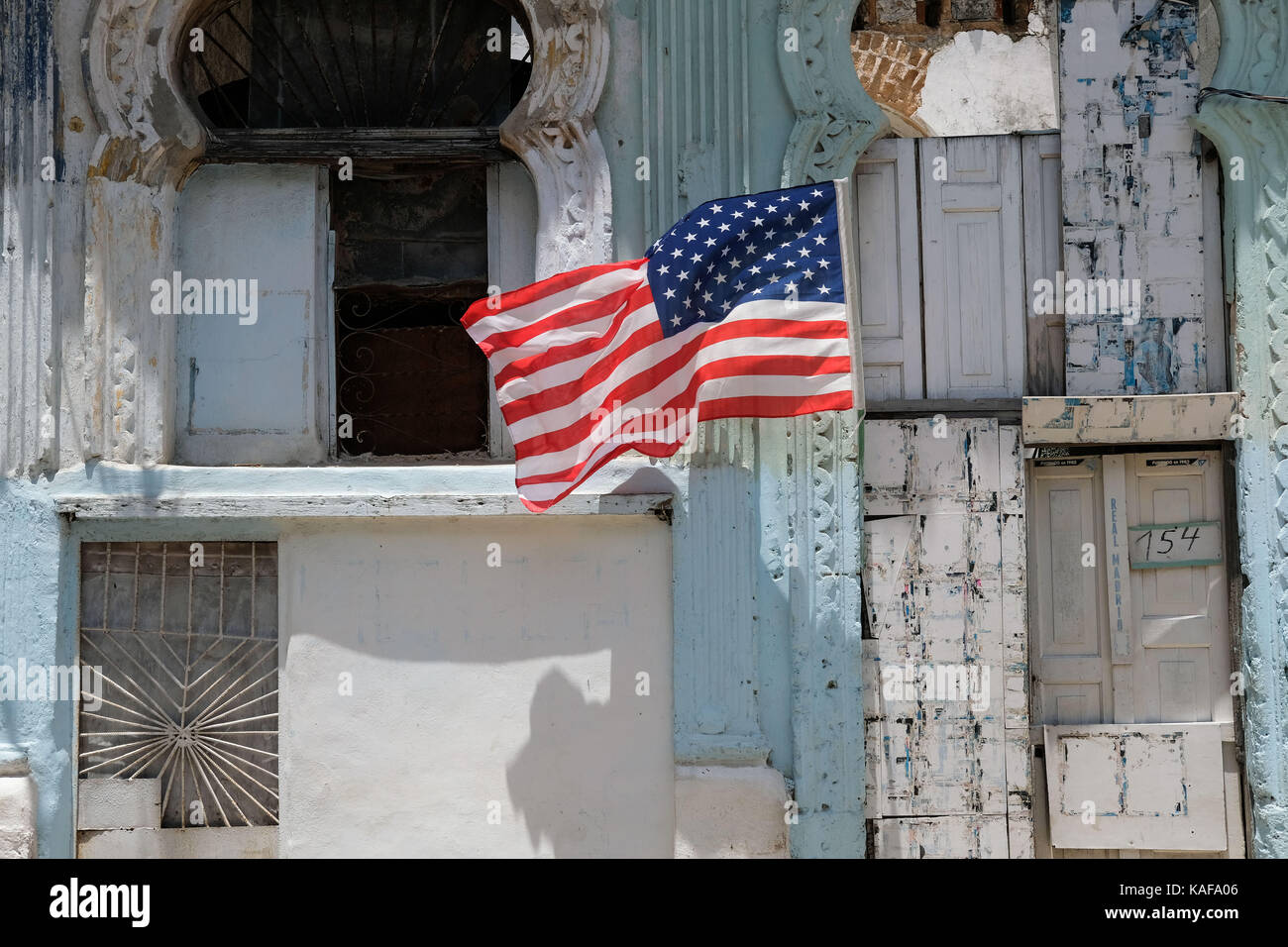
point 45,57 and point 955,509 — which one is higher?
point 45,57

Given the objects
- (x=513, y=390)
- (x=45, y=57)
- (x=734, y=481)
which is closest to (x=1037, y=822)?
(x=734, y=481)

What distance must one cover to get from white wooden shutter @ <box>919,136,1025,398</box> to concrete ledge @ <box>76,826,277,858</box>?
4770mm

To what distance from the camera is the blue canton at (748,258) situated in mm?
6344

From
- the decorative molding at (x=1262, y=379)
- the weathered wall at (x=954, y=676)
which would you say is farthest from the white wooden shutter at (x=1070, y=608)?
the decorative molding at (x=1262, y=379)

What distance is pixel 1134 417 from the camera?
712cm

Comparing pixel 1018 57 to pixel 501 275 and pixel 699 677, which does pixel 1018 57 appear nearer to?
pixel 501 275

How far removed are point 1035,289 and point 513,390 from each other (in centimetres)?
323

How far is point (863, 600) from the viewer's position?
7.12m

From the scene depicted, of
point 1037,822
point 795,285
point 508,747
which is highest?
point 795,285

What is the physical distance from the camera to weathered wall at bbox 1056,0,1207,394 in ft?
23.7

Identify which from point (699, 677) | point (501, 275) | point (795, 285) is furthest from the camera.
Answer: point (501, 275)

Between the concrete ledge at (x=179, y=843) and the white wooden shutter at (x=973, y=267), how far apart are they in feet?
15.6

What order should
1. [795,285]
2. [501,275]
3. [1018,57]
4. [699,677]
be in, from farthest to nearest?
[1018,57] → [501,275] → [699,677] → [795,285]

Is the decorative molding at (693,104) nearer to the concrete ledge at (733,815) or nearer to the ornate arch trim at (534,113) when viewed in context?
the ornate arch trim at (534,113)
